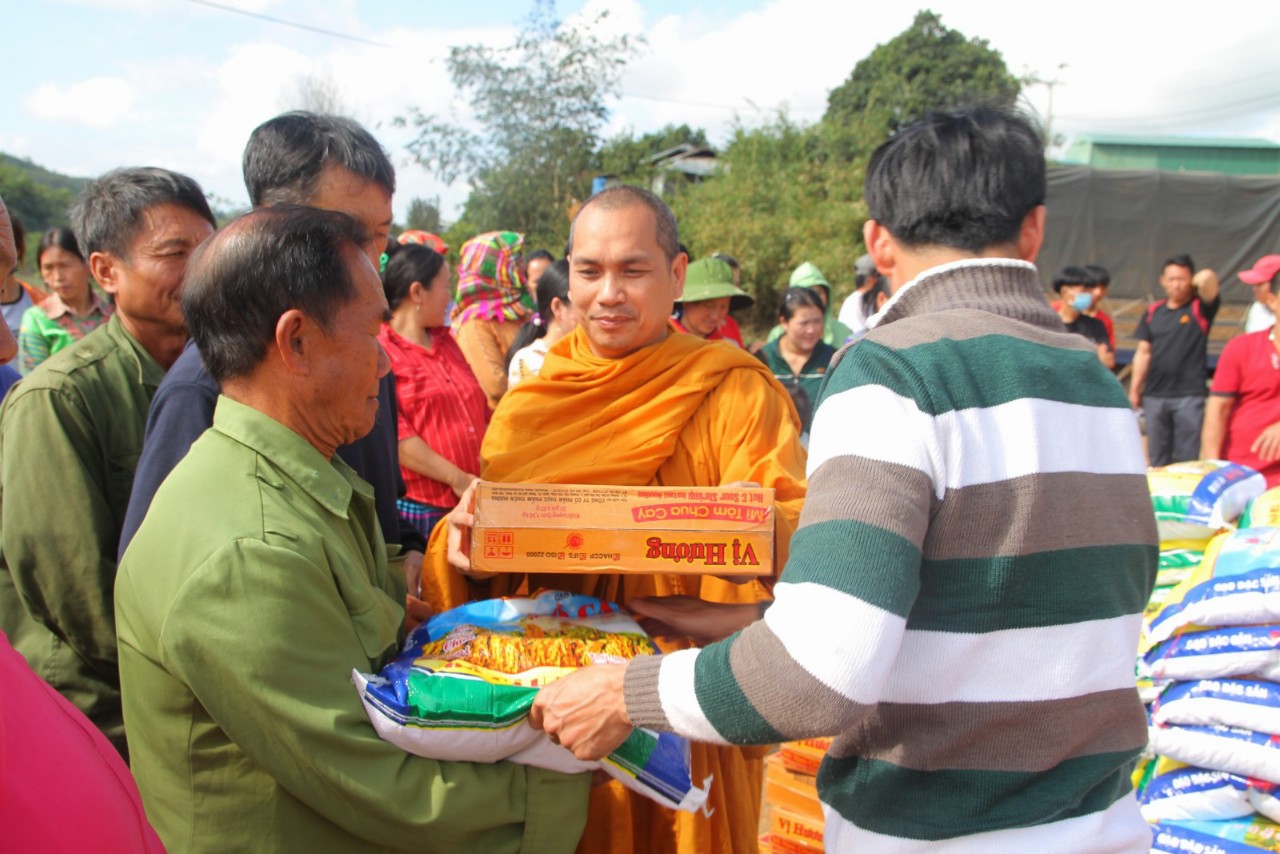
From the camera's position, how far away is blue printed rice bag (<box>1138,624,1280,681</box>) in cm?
242

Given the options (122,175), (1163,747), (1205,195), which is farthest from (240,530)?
(1205,195)

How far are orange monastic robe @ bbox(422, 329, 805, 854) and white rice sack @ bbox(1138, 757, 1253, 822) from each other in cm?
121

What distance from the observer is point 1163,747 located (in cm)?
253

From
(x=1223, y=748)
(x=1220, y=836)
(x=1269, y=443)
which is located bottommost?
(x=1220, y=836)

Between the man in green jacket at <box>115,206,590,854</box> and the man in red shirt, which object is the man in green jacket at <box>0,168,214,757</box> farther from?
the man in red shirt

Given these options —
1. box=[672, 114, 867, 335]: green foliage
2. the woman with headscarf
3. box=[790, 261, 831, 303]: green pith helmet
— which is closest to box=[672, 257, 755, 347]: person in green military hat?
the woman with headscarf

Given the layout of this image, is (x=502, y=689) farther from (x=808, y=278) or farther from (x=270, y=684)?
(x=808, y=278)

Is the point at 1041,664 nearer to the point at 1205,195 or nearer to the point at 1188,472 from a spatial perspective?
the point at 1188,472

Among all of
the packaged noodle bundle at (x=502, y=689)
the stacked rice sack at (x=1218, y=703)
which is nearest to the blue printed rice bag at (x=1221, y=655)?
the stacked rice sack at (x=1218, y=703)

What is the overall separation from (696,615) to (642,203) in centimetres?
103

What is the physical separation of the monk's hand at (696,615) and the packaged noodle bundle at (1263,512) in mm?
1931

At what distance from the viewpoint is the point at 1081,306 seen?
758 cm

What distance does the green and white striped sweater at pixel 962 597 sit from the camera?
116cm

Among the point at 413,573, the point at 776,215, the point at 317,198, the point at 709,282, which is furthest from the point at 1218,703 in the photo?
the point at 776,215
